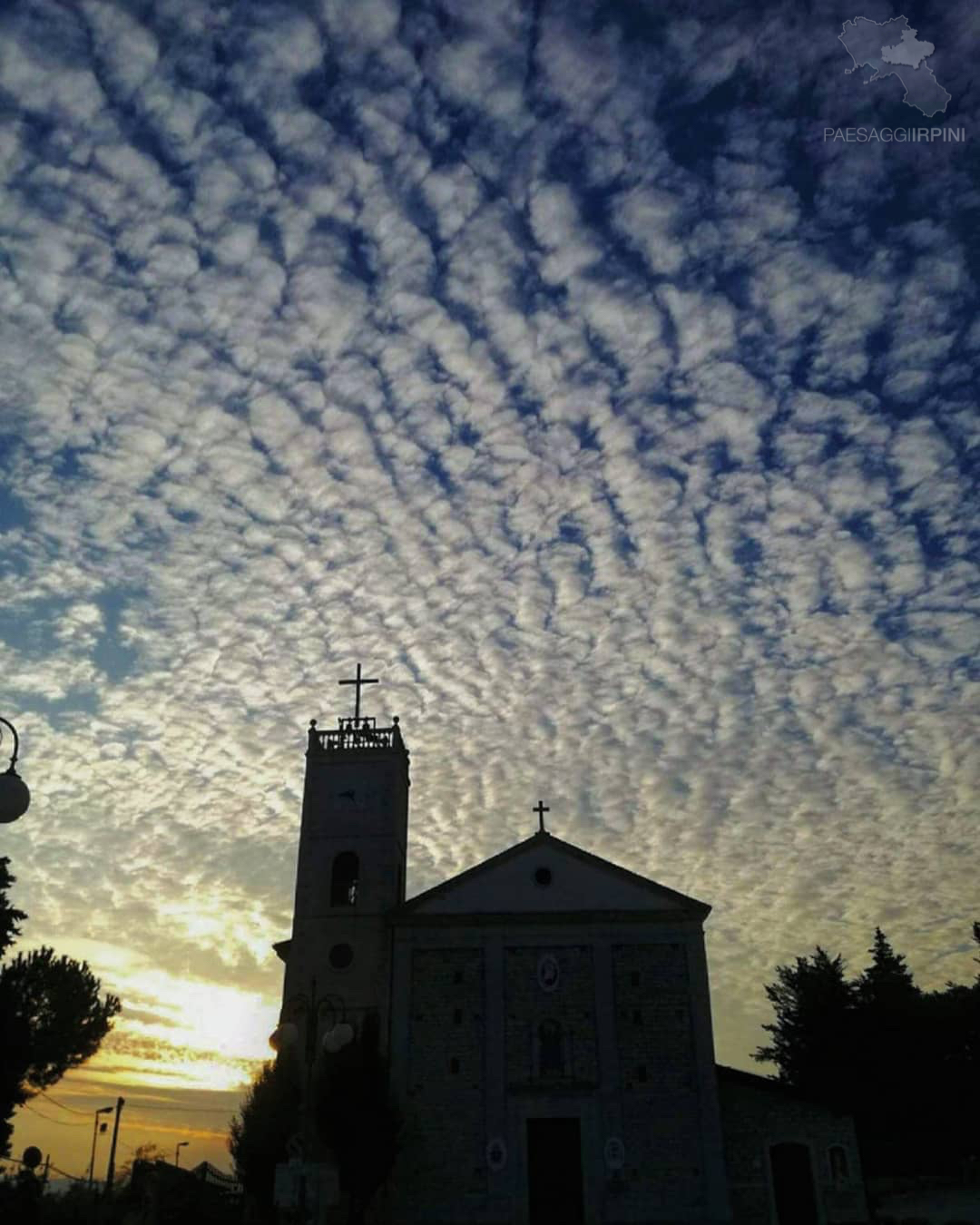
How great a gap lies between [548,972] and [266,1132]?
8868 mm

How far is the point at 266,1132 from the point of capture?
26969 mm

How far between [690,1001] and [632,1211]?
18.2 feet

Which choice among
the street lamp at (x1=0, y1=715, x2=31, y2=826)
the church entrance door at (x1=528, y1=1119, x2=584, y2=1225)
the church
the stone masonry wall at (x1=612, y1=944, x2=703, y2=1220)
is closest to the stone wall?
the church

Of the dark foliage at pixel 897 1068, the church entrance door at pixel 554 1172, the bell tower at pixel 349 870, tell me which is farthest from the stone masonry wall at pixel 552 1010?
the dark foliage at pixel 897 1068

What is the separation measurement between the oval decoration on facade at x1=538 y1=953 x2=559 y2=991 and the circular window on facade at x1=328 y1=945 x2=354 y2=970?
570cm

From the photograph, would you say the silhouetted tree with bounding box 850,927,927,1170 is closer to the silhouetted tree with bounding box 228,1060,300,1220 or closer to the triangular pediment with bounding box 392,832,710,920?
the triangular pediment with bounding box 392,832,710,920

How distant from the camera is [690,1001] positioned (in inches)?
1124

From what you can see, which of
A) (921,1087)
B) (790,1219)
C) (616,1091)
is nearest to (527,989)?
(616,1091)

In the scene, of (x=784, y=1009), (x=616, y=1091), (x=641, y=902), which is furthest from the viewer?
(x=784, y=1009)

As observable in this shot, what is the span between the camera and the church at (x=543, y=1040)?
87.3 feet

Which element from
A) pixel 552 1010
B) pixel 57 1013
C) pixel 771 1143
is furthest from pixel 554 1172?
pixel 57 1013

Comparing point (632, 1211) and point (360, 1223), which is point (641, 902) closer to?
point (632, 1211)

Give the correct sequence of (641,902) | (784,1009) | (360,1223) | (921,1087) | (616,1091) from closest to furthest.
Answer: (360,1223)
(616,1091)
(641,902)
(921,1087)
(784,1009)

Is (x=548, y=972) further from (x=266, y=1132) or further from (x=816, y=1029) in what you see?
(x=816, y=1029)
